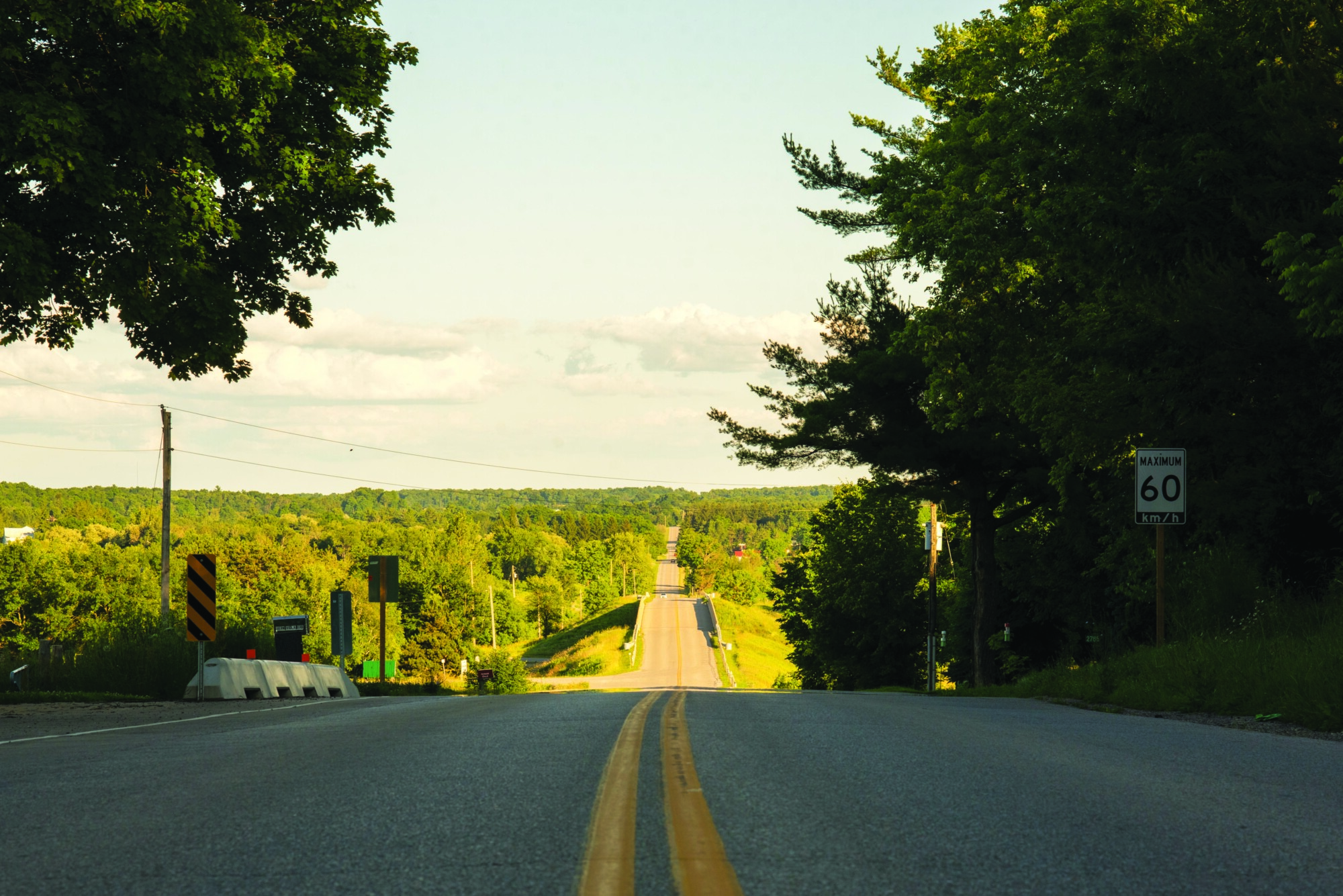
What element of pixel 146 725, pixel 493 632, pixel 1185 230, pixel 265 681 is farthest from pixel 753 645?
pixel 146 725

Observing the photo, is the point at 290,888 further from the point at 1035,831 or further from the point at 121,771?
the point at 121,771

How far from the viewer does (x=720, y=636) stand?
119 m

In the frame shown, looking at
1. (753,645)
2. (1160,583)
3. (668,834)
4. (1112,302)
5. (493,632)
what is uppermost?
(1112,302)

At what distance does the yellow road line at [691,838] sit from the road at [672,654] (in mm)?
59170

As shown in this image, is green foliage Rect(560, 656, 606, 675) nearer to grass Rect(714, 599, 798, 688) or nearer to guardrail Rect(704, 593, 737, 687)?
guardrail Rect(704, 593, 737, 687)

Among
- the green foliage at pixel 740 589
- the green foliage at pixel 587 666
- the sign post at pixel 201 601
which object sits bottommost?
the green foliage at pixel 587 666

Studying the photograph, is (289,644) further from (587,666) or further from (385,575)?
(587,666)

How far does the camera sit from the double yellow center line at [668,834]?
3.87m

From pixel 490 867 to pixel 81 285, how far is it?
616 inches

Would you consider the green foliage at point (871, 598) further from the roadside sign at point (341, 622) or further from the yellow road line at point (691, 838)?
the yellow road line at point (691, 838)

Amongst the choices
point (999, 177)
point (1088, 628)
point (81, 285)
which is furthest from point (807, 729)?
point (1088, 628)

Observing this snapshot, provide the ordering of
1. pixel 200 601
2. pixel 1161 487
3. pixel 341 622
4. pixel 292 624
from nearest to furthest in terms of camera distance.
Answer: pixel 1161 487 < pixel 200 601 < pixel 292 624 < pixel 341 622

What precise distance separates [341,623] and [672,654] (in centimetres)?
5904

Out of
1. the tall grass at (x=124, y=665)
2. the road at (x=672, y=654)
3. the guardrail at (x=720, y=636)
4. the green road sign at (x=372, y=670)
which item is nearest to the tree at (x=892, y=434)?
the tall grass at (x=124, y=665)
